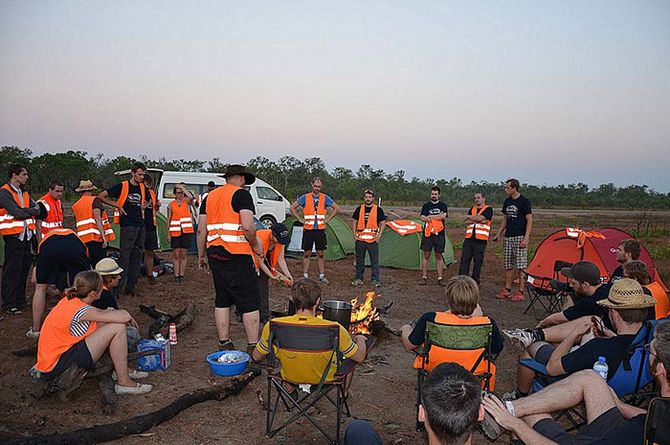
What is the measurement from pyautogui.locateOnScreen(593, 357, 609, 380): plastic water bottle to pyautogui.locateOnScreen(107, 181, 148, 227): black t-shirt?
20.8 feet

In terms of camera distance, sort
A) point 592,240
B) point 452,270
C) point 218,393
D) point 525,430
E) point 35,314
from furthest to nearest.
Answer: point 452,270
point 592,240
point 35,314
point 218,393
point 525,430

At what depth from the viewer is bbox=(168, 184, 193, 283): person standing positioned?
8.97 metres

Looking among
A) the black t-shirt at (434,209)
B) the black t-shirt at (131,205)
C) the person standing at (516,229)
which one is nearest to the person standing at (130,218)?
the black t-shirt at (131,205)

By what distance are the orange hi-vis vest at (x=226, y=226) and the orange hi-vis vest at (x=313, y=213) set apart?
4.15m

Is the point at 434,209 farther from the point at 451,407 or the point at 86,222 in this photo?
the point at 451,407

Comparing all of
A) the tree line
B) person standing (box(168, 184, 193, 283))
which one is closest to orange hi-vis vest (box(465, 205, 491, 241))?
person standing (box(168, 184, 193, 283))

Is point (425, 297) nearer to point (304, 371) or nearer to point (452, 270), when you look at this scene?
point (452, 270)

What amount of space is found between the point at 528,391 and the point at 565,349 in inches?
34.5

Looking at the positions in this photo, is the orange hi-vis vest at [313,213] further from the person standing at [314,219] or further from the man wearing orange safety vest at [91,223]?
the man wearing orange safety vest at [91,223]

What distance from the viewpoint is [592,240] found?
781 cm

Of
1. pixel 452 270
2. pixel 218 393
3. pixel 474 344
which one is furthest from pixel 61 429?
pixel 452 270

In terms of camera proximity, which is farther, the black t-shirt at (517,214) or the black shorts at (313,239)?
the black shorts at (313,239)

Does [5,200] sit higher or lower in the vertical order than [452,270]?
higher

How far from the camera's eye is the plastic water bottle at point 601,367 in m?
3.24
